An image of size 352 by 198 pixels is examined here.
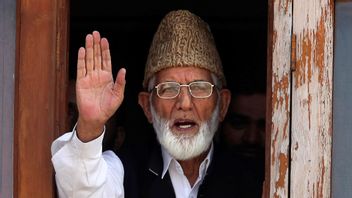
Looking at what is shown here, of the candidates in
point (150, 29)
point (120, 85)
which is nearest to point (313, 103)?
point (120, 85)

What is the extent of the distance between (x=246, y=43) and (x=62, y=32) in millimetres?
2358

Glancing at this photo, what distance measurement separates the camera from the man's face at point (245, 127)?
11.3ft

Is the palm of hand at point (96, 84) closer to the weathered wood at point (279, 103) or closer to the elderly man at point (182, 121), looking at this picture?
the elderly man at point (182, 121)

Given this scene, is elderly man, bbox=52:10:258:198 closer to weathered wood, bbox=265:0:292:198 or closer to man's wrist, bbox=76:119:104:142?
man's wrist, bbox=76:119:104:142

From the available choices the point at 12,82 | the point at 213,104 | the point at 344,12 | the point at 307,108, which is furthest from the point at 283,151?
the point at 12,82

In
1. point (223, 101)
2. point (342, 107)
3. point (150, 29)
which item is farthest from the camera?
point (150, 29)

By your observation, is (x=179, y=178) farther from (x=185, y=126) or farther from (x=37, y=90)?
(x=37, y=90)

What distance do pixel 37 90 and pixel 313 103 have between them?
0.75 m

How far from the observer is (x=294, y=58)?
2150 mm

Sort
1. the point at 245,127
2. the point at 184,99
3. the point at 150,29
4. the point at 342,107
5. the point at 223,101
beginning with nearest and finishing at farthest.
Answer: the point at 342,107, the point at 184,99, the point at 223,101, the point at 245,127, the point at 150,29

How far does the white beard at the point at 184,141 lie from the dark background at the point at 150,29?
1.40m

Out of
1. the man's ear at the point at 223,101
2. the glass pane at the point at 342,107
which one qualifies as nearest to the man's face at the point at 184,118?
the man's ear at the point at 223,101

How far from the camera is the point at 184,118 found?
262 cm

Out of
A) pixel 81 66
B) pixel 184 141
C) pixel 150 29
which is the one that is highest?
pixel 150 29
